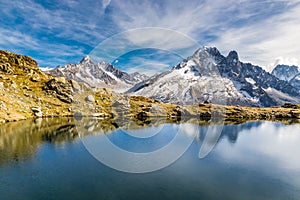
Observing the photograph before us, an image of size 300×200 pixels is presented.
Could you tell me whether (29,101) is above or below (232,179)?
above

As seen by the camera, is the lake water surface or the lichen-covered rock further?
the lichen-covered rock

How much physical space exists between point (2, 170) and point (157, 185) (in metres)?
33.8

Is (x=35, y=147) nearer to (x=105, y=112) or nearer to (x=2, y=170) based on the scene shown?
(x=2, y=170)

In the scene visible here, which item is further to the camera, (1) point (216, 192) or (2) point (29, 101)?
(2) point (29, 101)

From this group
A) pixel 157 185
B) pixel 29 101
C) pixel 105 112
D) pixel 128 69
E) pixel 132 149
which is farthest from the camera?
pixel 105 112

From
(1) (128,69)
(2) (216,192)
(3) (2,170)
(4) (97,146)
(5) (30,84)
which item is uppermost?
(5) (30,84)

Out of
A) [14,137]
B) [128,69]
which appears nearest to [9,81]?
[14,137]

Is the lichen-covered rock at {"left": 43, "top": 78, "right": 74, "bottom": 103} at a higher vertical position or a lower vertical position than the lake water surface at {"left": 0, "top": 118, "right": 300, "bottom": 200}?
higher

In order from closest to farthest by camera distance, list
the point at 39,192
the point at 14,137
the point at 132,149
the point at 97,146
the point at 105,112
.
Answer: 1. the point at 39,192
2. the point at 97,146
3. the point at 132,149
4. the point at 14,137
5. the point at 105,112

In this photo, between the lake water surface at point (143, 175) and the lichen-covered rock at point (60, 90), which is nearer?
the lake water surface at point (143, 175)

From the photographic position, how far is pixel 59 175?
48625 millimetres

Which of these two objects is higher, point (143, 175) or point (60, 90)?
point (60, 90)

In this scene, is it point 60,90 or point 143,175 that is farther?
point 60,90

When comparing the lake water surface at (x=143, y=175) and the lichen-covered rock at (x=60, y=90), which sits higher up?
the lichen-covered rock at (x=60, y=90)
